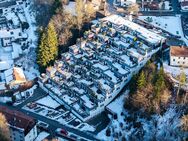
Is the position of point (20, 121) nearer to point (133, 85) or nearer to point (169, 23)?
point (133, 85)

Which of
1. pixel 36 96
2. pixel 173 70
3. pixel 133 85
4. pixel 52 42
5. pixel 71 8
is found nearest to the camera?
pixel 133 85

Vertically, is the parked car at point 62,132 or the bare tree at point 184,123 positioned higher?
the bare tree at point 184,123

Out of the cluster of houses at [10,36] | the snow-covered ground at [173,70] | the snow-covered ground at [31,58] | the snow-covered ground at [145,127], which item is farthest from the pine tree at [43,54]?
the snow-covered ground at [173,70]

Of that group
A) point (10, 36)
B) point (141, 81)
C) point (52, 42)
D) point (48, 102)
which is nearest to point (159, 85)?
point (141, 81)

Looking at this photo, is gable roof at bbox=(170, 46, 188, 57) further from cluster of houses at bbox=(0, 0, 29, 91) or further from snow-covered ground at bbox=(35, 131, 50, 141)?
cluster of houses at bbox=(0, 0, 29, 91)

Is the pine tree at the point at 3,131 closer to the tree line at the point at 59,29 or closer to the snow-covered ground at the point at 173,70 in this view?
the tree line at the point at 59,29

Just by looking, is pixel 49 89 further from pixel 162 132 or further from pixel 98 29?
pixel 162 132

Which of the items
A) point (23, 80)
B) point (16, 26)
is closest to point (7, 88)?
point (23, 80)
